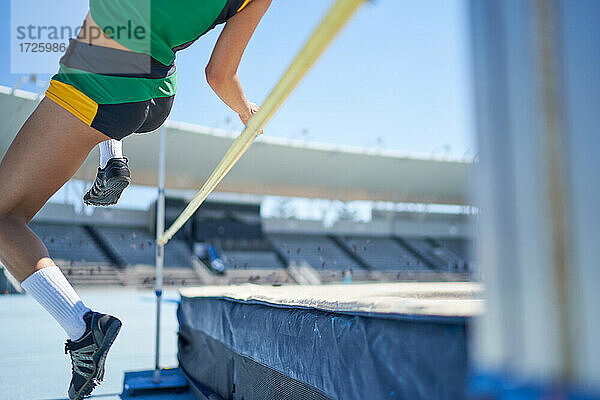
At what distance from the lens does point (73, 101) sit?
89 cm

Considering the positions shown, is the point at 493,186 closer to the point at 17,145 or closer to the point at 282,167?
the point at 17,145

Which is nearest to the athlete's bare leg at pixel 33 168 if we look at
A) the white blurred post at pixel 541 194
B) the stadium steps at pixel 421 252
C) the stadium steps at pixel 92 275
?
the white blurred post at pixel 541 194

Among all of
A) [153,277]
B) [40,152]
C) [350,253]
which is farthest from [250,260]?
[40,152]

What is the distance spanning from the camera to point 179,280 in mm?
14062

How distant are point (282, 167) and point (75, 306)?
1662 centimetres

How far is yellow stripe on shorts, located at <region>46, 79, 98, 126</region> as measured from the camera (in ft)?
2.93

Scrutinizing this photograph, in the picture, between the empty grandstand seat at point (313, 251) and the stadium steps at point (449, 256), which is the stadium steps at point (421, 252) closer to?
the stadium steps at point (449, 256)

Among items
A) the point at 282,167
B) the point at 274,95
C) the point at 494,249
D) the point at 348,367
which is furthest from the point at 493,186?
the point at 282,167

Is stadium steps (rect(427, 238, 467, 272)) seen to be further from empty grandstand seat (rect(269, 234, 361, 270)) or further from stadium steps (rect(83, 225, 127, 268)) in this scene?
stadium steps (rect(83, 225, 127, 268))

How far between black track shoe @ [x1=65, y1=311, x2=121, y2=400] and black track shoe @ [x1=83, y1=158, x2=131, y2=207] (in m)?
0.39

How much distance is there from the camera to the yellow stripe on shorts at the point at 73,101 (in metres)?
0.89

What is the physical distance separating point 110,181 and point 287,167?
53.7ft

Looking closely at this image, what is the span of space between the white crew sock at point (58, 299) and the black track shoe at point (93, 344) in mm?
16

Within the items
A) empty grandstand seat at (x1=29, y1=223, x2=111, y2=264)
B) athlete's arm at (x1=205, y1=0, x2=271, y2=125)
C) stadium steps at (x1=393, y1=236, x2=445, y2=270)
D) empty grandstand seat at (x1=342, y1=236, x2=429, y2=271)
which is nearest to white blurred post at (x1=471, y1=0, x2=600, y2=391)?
athlete's arm at (x1=205, y1=0, x2=271, y2=125)
